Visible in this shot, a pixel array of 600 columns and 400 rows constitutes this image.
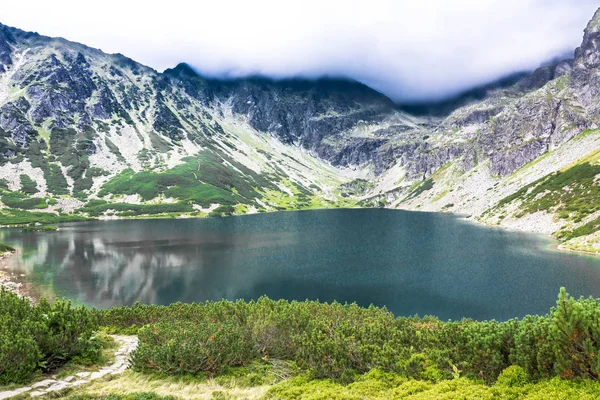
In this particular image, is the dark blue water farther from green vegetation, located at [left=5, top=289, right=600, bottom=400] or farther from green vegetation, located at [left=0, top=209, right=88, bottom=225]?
green vegetation, located at [left=0, top=209, right=88, bottom=225]

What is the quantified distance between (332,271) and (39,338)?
56.3 m

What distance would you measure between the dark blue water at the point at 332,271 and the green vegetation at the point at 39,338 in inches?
1294

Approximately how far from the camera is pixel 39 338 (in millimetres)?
19453

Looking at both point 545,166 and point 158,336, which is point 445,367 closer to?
point 158,336

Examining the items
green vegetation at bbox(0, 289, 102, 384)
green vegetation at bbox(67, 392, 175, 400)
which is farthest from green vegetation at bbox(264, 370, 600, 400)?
green vegetation at bbox(0, 289, 102, 384)

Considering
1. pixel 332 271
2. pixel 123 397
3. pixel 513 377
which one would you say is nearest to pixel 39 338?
pixel 123 397

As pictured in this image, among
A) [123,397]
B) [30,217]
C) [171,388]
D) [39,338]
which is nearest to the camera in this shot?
[123,397]

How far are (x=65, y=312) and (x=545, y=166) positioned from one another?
227 metres

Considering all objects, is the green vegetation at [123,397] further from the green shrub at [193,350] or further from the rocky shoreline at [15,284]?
the rocky shoreline at [15,284]

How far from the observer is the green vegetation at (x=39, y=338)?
→ 17328 mm

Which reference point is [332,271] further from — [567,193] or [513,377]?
[567,193]

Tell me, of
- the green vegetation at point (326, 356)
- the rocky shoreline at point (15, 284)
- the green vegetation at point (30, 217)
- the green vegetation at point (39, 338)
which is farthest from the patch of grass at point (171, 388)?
the green vegetation at point (30, 217)

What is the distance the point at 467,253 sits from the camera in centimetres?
8538

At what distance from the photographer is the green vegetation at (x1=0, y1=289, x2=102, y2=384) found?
56.9 feet
